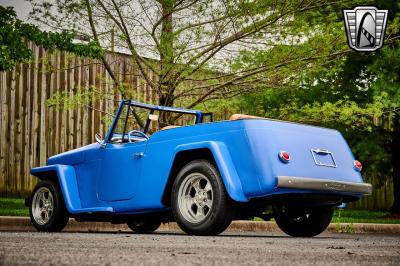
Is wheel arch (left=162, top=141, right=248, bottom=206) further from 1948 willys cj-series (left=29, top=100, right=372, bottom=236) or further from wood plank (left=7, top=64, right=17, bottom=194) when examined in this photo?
wood plank (left=7, top=64, right=17, bottom=194)

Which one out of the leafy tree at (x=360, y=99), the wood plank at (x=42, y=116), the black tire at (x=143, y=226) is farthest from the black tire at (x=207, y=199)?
the wood plank at (x=42, y=116)

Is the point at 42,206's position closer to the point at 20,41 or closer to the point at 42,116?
the point at 20,41

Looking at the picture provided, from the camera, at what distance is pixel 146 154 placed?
314 inches

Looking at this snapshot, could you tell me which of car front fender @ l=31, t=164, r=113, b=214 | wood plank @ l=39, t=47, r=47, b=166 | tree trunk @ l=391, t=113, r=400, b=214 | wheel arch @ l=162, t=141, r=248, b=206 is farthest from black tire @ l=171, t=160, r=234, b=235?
tree trunk @ l=391, t=113, r=400, b=214

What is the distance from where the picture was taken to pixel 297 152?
7.23 meters

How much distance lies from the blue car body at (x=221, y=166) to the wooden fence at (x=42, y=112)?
4055mm

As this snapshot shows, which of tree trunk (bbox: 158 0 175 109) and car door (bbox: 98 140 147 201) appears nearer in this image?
car door (bbox: 98 140 147 201)

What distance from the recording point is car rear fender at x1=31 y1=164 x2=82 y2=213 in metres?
8.71

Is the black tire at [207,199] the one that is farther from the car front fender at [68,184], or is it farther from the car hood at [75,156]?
the car hood at [75,156]

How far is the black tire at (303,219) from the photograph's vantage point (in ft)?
27.0

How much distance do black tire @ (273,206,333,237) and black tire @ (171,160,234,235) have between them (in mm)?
1074

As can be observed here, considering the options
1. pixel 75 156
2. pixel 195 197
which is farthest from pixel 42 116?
pixel 195 197

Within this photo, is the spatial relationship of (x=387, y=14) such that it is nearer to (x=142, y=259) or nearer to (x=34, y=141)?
(x=34, y=141)

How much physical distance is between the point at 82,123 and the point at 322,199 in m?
7.70
